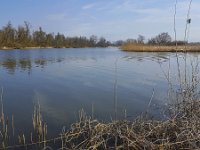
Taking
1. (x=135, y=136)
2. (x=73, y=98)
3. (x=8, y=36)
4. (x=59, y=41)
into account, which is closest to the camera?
(x=135, y=136)

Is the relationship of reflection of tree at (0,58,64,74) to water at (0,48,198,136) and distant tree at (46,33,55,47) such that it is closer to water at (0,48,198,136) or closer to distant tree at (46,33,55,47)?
water at (0,48,198,136)

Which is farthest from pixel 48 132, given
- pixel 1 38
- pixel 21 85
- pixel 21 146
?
pixel 1 38

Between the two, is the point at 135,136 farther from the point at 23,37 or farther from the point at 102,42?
the point at 102,42

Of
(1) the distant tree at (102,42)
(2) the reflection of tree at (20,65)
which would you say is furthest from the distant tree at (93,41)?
(2) the reflection of tree at (20,65)

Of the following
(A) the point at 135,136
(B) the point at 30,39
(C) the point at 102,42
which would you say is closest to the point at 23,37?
(B) the point at 30,39

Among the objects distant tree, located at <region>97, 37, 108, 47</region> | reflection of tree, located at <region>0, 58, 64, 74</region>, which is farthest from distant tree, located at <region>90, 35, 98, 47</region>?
reflection of tree, located at <region>0, 58, 64, 74</region>

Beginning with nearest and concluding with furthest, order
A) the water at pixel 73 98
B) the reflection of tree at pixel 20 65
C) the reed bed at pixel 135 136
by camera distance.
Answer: the reed bed at pixel 135 136 → the water at pixel 73 98 → the reflection of tree at pixel 20 65

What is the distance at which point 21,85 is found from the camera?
1465cm

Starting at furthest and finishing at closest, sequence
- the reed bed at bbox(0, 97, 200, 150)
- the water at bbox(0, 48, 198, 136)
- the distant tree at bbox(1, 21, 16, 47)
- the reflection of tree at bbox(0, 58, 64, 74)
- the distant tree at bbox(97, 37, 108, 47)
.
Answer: the distant tree at bbox(97, 37, 108, 47), the distant tree at bbox(1, 21, 16, 47), the reflection of tree at bbox(0, 58, 64, 74), the water at bbox(0, 48, 198, 136), the reed bed at bbox(0, 97, 200, 150)

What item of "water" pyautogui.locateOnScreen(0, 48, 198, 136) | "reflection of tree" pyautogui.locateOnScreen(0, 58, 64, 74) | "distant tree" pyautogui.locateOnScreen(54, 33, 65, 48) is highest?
"distant tree" pyautogui.locateOnScreen(54, 33, 65, 48)

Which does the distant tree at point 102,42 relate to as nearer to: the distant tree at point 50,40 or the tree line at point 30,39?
the tree line at point 30,39

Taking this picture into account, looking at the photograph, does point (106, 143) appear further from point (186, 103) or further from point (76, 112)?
point (76, 112)

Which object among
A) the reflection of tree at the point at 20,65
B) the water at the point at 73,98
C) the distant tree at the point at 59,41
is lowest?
the water at the point at 73,98

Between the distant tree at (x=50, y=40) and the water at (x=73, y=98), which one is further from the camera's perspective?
the distant tree at (x=50, y=40)
